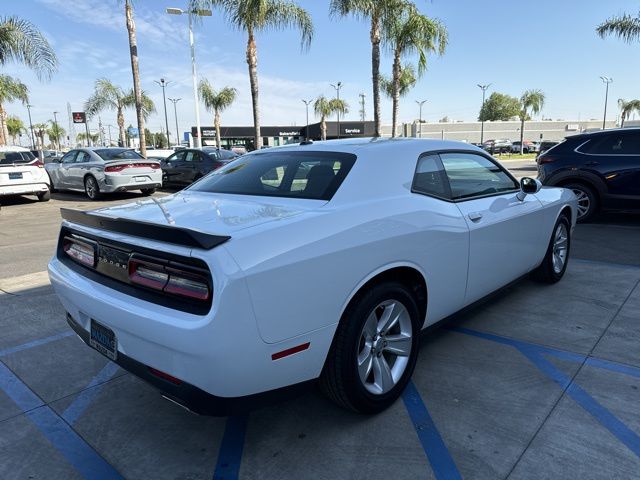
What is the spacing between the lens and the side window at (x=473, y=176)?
11.3 ft

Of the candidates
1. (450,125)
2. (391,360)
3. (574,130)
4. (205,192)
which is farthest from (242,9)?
(574,130)

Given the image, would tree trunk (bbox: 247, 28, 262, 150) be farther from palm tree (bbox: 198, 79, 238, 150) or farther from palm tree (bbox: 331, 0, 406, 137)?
palm tree (bbox: 198, 79, 238, 150)

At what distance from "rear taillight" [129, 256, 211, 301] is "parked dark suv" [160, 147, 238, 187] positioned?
41.5 feet

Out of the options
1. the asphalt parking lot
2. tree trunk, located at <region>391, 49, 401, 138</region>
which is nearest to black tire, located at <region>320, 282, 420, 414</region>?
the asphalt parking lot

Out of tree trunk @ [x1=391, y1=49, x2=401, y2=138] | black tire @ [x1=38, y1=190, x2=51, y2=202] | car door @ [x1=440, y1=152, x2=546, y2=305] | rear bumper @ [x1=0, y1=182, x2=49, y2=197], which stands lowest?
black tire @ [x1=38, y1=190, x2=51, y2=202]

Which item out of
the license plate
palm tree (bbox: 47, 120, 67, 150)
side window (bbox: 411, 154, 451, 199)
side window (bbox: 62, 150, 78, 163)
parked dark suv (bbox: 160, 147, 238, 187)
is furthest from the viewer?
palm tree (bbox: 47, 120, 67, 150)

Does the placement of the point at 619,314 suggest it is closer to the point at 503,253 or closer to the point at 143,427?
the point at 503,253

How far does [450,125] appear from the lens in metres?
87.4

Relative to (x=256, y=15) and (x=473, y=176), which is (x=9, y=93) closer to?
(x=256, y=15)

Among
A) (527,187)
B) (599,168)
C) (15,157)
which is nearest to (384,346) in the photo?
(527,187)

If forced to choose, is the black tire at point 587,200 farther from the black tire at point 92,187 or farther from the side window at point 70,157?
the side window at point 70,157

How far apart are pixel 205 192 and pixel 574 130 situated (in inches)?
3733

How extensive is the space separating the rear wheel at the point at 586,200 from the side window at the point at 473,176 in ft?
16.4

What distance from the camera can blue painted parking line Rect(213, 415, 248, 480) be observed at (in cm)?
233
